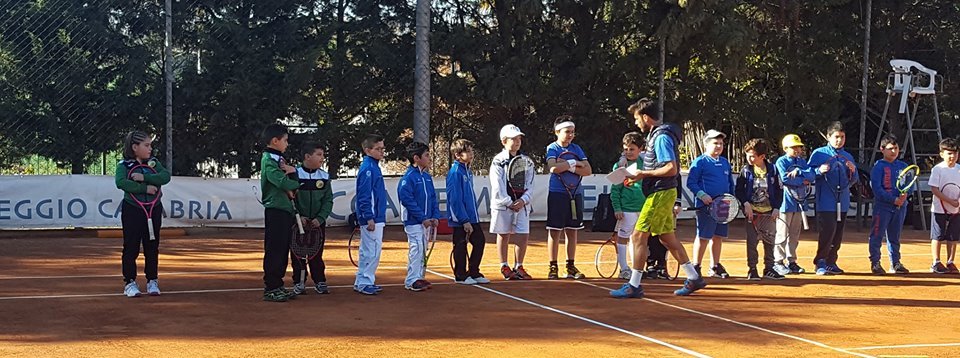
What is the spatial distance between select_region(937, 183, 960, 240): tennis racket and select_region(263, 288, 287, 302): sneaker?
8045 millimetres

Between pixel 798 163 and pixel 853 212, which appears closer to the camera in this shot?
pixel 798 163

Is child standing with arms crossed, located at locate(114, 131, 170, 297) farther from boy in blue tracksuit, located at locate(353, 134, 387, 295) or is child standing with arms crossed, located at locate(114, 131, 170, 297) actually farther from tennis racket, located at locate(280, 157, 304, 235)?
boy in blue tracksuit, located at locate(353, 134, 387, 295)

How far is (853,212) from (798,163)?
10870 millimetres

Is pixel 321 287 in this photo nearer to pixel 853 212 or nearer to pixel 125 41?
pixel 125 41

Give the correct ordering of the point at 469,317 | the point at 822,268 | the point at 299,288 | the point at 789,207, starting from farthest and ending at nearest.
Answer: the point at 822,268 < the point at 789,207 < the point at 299,288 < the point at 469,317

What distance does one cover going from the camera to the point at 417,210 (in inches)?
398

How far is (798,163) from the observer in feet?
38.9

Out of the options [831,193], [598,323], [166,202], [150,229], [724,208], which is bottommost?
[598,323]

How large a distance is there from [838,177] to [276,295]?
6660 mm

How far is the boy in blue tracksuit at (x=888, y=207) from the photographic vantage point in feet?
40.9

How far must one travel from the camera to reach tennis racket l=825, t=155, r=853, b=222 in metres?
12.0

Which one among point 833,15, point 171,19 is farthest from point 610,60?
point 171,19

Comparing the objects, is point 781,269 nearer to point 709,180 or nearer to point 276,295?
point 709,180

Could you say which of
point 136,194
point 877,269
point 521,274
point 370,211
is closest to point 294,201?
point 370,211
